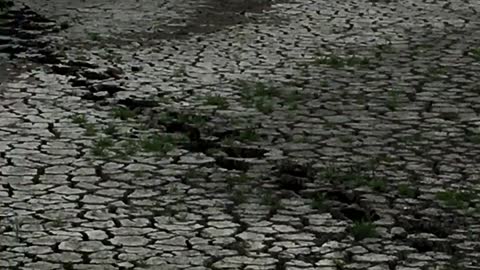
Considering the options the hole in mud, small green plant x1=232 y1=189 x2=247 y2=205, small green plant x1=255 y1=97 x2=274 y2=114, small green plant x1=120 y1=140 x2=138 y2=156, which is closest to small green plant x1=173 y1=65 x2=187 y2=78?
small green plant x1=255 y1=97 x2=274 y2=114

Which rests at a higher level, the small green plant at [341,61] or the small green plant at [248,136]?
the small green plant at [248,136]

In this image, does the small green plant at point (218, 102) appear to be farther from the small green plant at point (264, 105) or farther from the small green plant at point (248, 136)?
the small green plant at point (248, 136)

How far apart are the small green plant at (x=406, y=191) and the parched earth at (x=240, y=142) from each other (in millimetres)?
38

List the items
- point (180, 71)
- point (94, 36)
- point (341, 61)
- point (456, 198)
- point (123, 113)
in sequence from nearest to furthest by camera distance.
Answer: point (456, 198)
point (123, 113)
point (180, 71)
point (341, 61)
point (94, 36)

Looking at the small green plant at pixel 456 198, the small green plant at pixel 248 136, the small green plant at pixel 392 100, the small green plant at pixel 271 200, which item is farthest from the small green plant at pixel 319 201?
the small green plant at pixel 392 100

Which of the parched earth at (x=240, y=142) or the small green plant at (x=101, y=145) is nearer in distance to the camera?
the parched earth at (x=240, y=142)

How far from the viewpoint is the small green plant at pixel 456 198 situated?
5473 millimetres

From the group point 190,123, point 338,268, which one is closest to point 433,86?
point 190,123

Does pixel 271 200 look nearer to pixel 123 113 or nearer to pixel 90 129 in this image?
pixel 90 129

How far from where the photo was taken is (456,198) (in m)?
5.54

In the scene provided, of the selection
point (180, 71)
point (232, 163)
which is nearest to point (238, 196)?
point (232, 163)

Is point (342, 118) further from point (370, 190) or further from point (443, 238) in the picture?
point (443, 238)

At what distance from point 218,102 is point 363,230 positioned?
254 cm

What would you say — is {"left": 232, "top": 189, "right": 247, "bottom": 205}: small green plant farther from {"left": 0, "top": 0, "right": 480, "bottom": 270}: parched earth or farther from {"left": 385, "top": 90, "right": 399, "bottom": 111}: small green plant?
{"left": 385, "top": 90, "right": 399, "bottom": 111}: small green plant
